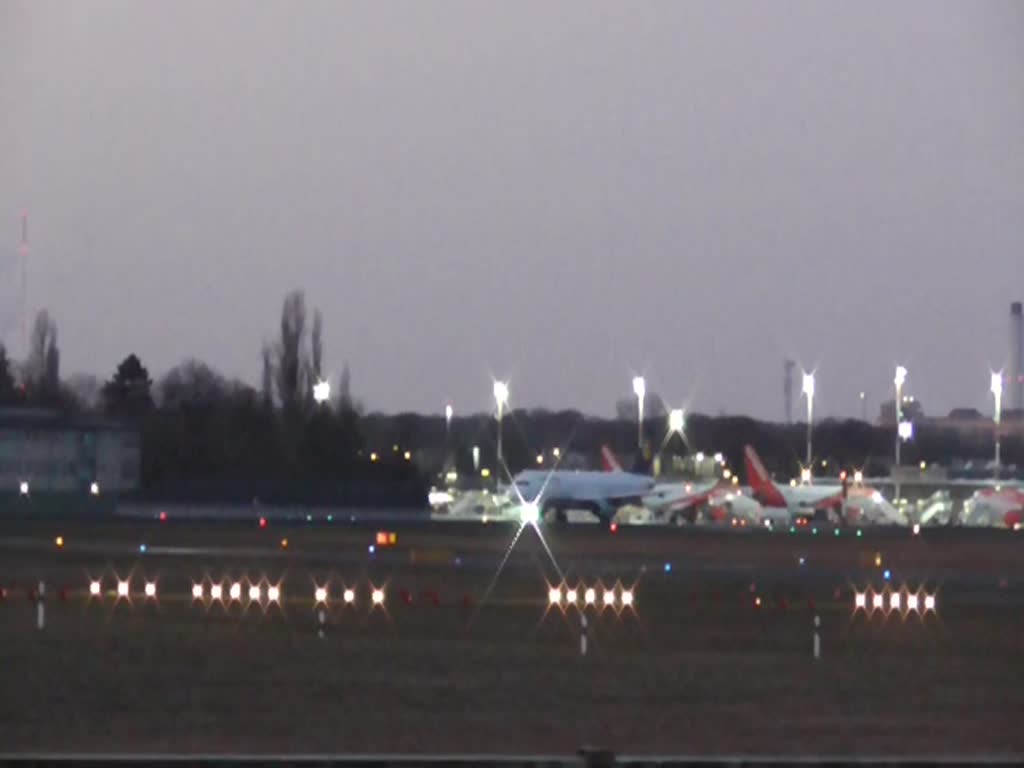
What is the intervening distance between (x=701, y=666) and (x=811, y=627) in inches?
276

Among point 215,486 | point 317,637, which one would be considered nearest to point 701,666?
point 317,637

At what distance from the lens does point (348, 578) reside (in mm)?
40094

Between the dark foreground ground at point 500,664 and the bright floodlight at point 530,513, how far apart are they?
40.8 meters

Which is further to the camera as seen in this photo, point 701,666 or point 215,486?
point 215,486

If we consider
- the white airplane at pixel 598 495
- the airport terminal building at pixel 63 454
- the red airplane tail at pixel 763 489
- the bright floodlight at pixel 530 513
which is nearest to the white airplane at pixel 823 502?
the red airplane tail at pixel 763 489

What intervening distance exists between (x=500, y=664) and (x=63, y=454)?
243 ft

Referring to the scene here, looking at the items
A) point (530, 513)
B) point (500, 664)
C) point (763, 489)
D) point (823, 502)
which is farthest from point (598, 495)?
point (500, 664)

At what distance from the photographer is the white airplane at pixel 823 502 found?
9450 centimetres

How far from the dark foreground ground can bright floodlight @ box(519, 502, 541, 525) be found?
40764mm

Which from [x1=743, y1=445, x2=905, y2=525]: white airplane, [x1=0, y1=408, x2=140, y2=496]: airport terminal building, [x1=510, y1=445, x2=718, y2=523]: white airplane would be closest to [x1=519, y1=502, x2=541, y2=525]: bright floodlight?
[x1=510, y1=445, x2=718, y2=523]: white airplane

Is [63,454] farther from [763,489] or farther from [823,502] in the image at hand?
[823,502]

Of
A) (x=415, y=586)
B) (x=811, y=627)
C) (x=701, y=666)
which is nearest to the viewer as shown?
(x=701, y=666)

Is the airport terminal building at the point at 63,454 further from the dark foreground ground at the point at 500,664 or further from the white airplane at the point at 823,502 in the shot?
the dark foreground ground at the point at 500,664

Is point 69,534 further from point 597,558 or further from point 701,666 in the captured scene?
point 701,666
